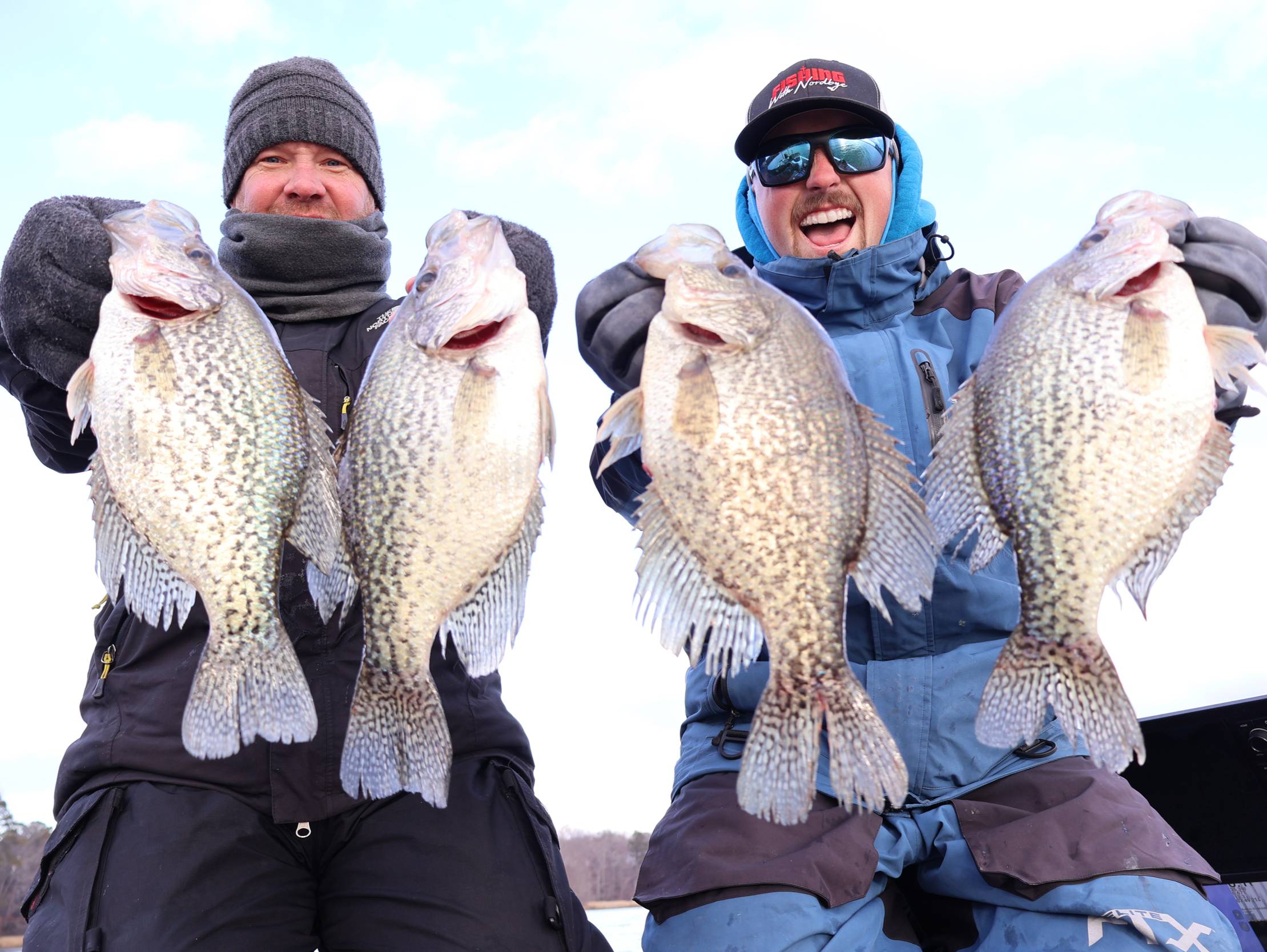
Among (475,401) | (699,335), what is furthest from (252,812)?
(699,335)

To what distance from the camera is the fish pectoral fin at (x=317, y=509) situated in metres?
3.08

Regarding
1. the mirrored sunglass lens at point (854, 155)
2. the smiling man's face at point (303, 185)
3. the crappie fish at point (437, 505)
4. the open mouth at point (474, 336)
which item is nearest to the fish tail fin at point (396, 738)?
the crappie fish at point (437, 505)

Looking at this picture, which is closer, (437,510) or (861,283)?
(437,510)

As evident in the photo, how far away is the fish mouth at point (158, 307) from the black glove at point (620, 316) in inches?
50.7

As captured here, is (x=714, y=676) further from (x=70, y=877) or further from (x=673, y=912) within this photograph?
(x=70, y=877)

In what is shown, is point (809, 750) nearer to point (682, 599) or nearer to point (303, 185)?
point (682, 599)

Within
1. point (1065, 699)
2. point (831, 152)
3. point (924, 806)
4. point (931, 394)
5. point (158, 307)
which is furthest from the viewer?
point (831, 152)

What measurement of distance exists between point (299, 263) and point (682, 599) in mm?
2519

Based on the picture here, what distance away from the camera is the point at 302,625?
12.0 feet

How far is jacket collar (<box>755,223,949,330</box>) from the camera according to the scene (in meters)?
4.11

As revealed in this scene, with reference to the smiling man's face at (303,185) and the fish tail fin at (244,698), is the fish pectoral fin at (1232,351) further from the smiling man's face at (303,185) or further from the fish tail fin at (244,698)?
the smiling man's face at (303,185)

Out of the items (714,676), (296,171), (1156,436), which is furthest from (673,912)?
(296,171)

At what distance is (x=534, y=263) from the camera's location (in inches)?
149

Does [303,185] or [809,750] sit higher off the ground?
[303,185]
